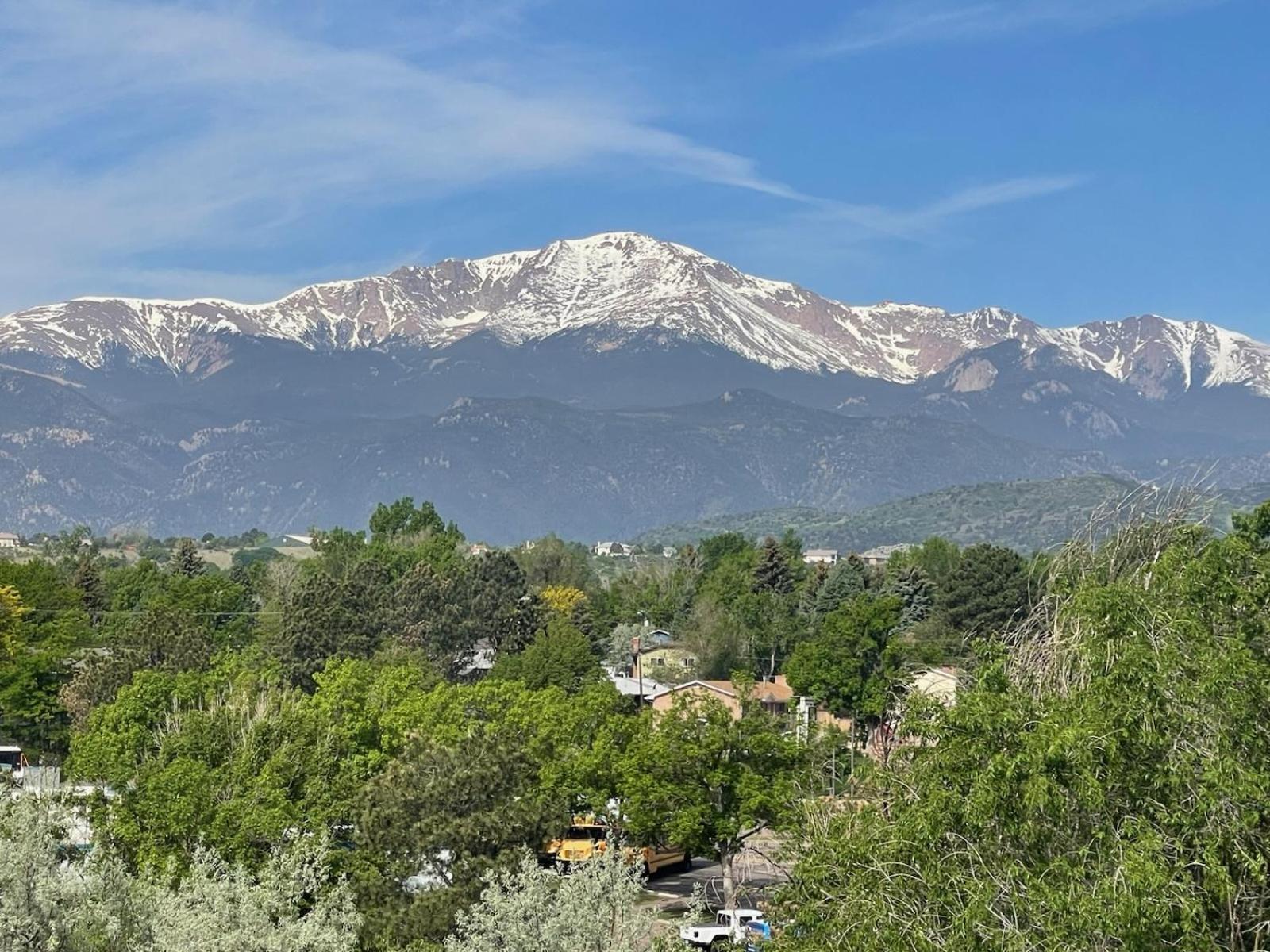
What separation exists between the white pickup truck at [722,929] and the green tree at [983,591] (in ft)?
173

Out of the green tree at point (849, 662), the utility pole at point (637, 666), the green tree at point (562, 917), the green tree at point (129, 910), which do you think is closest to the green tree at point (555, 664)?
the utility pole at point (637, 666)

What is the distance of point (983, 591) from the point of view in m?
96.7

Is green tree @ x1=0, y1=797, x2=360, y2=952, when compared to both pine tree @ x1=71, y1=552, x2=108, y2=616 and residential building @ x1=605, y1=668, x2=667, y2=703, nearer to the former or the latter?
residential building @ x1=605, y1=668, x2=667, y2=703

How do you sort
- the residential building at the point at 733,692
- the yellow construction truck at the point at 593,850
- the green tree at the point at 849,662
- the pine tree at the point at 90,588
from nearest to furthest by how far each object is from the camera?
the yellow construction truck at the point at 593,850 < the green tree at the point at 849,662 < the residential building at the point at 733,692 < the pine tree at the point at 90,588

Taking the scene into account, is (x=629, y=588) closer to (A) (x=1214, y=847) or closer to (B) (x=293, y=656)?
(B) (x=293, y=656)

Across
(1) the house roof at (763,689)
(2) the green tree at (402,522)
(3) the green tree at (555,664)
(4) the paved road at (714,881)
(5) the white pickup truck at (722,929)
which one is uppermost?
(2) the green tree at (402,522)

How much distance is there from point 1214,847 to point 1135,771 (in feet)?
4.61

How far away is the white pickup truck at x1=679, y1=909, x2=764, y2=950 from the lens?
36.8m

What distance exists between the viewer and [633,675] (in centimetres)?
10425

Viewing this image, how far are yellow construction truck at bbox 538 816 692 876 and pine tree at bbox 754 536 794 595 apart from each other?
74.8m

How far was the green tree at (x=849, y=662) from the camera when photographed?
262ft

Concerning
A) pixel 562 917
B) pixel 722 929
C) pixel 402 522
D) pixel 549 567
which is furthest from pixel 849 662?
pixel 402 522

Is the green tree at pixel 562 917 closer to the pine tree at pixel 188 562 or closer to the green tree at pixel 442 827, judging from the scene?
the green tree at pixel 442 827

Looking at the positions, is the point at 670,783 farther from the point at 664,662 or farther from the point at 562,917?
the point at 664,662
